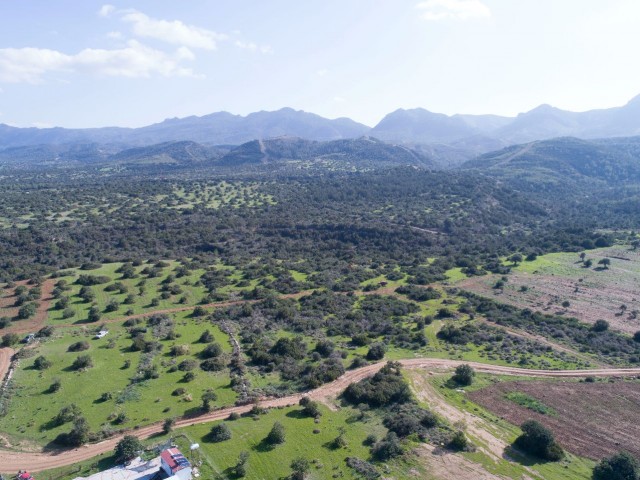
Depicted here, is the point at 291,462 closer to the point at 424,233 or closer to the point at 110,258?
the point at 110,258

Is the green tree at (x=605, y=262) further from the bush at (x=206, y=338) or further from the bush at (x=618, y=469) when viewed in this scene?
the bush at (x=206, y=338)

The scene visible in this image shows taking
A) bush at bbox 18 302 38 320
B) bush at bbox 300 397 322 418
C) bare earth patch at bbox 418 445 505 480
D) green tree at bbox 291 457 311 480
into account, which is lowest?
bare earth patch at bbox 418 445 505 480

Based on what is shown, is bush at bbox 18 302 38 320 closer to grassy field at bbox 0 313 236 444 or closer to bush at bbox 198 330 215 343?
grassy field at bbox 0 313 236 444

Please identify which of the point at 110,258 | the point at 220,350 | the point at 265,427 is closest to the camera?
the point at 265,427

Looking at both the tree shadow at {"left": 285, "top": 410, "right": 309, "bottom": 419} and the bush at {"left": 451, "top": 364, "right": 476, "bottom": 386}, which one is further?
the bush at {"left": 451, "top": 364, "right": 476, "bottom": 386}

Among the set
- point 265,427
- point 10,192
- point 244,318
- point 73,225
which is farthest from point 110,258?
point 10,192

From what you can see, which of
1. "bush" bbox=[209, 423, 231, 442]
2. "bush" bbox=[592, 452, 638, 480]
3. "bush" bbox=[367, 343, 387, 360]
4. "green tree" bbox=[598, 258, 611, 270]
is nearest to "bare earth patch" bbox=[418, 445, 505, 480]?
"bush" bbox=[592, 452, 638, 480]

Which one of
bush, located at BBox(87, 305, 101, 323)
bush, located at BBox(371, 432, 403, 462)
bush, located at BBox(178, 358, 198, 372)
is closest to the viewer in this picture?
bush, located at BBox(371, 432, 403, 462)

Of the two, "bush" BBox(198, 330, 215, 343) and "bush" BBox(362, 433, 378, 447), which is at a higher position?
"bush" BBox(198, 330, 215, 343)

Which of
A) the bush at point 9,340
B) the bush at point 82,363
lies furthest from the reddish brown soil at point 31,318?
the bush at point 82,363
